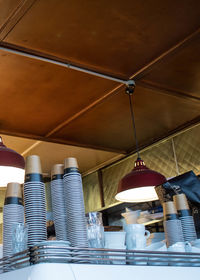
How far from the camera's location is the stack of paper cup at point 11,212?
49.2 inches

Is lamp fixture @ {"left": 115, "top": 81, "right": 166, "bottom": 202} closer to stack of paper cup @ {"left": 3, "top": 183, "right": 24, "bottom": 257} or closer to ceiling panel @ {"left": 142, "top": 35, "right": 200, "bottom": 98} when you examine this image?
ceiling panel @ {"left": 142, "top": 35, "right": 200, "bottom": 98}

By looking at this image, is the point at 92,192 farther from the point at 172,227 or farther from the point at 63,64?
the point at 172,227

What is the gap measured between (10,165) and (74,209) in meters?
1.64

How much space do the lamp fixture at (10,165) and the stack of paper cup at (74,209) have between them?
5.12 ft

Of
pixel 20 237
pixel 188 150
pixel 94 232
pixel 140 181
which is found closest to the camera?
pixel 20 237

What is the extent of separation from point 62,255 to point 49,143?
3.86 meters

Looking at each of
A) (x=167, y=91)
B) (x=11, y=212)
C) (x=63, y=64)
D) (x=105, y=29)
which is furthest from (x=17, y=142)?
(x=11, y=212)

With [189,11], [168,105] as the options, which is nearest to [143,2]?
[189,11]

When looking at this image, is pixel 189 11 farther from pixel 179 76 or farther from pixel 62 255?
pixel 62 255

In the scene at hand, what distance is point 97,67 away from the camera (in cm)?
330

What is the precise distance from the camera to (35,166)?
4.17 feet

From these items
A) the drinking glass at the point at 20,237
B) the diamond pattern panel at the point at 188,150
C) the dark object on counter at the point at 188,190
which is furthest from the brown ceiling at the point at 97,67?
the drinking glass at the point at 20,237

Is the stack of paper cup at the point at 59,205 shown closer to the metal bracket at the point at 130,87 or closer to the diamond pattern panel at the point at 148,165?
the metal bracket at the point at 130,87

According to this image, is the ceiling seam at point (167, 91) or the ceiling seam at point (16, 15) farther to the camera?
the ceiling seam at point (167, 91)
